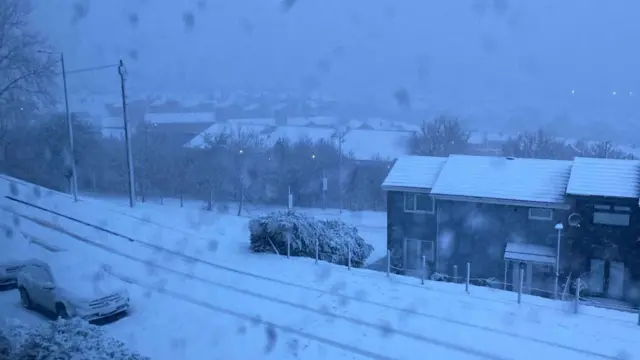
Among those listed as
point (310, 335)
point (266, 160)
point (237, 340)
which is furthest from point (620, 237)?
point (266, 160)

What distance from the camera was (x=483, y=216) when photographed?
13562 mm

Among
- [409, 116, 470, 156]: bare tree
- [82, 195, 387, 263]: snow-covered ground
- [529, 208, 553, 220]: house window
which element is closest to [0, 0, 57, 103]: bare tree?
[82, 195, 387, 263]: snow-covered ground

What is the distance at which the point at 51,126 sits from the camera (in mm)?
20781

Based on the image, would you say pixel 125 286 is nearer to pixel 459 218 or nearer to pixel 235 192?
pixel 459 218

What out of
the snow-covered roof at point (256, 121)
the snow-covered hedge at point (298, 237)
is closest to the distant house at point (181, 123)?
the snow-covered roof at point (256, 121)

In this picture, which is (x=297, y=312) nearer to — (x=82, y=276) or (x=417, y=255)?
(x=82, y=276)

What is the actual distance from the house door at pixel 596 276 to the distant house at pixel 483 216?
0.77m

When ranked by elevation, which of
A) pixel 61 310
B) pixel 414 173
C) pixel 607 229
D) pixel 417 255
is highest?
pixel 414 173

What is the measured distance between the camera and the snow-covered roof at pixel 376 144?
31031mm

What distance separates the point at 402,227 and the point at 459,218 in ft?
5.24

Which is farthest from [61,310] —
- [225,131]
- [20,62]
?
[225,131]

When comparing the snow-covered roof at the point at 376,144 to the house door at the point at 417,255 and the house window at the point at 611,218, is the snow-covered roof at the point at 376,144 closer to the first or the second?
the house door at the point at 417,255

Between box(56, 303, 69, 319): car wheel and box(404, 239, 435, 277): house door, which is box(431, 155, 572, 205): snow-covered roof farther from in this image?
box(56, 303, 69, 319): car wheel

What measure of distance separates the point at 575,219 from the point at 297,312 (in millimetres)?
8213
